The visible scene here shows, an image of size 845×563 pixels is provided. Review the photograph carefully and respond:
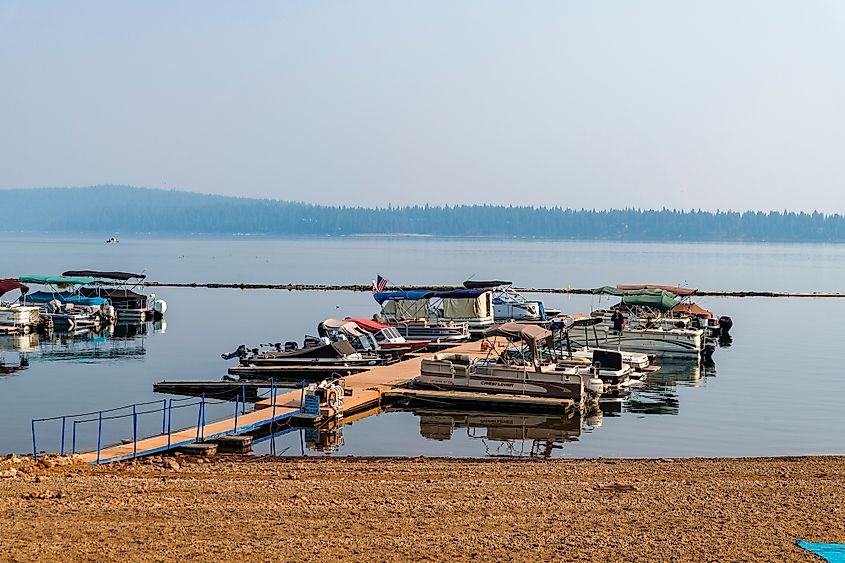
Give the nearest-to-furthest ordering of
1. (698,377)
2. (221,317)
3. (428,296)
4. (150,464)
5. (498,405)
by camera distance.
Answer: (150,464) → (498,405) → (698,377) → (428,296) → (221,317)

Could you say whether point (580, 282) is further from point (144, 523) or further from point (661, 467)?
point (144, 523)

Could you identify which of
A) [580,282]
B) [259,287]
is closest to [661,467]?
[259,287]

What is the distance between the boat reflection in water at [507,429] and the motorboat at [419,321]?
1605cm

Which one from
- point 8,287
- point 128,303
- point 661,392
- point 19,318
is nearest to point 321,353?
point 661,392

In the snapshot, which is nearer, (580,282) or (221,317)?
(221,317)

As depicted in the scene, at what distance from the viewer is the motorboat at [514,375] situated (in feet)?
98.1

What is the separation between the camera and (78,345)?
4997cm

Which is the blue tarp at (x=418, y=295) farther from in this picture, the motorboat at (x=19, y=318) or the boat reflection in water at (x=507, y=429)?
the boat reflection in water at (x=507, y=429)

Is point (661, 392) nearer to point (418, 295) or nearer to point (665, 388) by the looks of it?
point (665, 388)

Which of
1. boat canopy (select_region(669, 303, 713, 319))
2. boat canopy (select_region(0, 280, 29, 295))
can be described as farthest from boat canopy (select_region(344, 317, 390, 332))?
boat canopy (select_region(0, 280, 29, 295))

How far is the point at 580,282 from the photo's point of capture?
116625mm

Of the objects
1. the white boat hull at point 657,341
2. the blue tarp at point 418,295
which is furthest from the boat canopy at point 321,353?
the blue tarp at point 418,295

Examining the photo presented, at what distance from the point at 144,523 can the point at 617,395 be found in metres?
23.2

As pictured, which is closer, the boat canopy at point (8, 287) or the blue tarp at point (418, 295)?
the blue tarp at point (418, 295)
